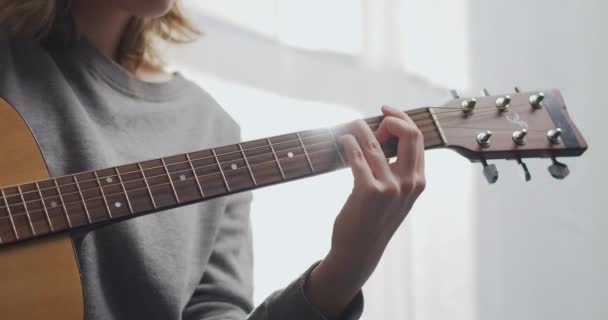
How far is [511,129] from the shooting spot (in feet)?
2.86

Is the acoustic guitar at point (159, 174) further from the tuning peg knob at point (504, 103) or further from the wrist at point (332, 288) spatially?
the wrist at point (332, 288)

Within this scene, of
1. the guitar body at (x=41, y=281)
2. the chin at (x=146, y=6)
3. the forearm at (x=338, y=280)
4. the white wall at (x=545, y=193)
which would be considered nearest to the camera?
the guitar body at (x=41, y=281)

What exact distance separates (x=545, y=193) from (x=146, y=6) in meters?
0.90

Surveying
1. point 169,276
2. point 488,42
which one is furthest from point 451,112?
point 488,42

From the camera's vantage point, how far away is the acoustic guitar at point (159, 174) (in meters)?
0.74

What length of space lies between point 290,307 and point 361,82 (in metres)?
0.63

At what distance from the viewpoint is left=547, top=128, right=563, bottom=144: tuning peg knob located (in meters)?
0.85

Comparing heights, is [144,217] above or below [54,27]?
below

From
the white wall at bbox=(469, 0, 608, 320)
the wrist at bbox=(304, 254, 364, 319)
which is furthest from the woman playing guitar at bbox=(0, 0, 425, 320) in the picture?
the white wall at bbox=(469, 0, 608, 320)

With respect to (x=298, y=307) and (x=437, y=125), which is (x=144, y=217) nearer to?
(x=298, y=307)

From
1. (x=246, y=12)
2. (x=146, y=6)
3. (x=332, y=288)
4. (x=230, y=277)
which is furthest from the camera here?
(x=246, y=12)

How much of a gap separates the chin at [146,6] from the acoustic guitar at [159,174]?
0.21m

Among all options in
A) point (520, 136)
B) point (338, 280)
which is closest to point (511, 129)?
point (520, 136)

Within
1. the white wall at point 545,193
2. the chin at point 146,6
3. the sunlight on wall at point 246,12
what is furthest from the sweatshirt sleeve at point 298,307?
the white wall at point 545,193
